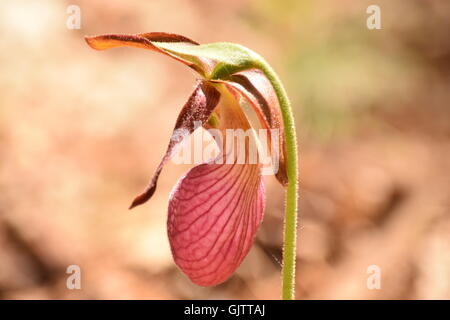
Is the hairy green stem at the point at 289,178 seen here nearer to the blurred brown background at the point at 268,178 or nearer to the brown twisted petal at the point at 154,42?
the brown twisted petal at the point at 154,42

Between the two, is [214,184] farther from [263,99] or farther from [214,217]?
[263,99]

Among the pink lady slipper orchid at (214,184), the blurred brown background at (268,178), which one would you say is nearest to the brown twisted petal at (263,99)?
the pink lady slipper orchid at (214,184)

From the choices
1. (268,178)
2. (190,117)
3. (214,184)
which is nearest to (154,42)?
(190,117)

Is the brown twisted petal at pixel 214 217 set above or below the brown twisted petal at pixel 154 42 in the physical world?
below

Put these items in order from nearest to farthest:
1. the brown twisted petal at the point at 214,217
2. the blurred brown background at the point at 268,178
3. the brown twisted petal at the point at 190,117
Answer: the brown twisted petal at the point at 190,117 < the brown twisted petal at the point at 214,217 < the blurred brown background at the point at 268,178

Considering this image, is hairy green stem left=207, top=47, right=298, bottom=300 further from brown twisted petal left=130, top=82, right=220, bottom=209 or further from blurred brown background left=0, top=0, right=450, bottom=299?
blurred brown background left=0, top=0, right=450, bottom=299

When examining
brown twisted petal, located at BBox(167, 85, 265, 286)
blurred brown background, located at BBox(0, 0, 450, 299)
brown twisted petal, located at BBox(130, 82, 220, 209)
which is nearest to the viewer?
brown twisted petal, located at BBox(130, 82, 220, 209)

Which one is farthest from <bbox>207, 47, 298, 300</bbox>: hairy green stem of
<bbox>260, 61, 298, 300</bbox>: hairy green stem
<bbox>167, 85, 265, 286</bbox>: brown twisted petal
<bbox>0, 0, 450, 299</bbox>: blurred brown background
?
<bbox>0, 0, 450, 299</bbox>: blurred brown background
